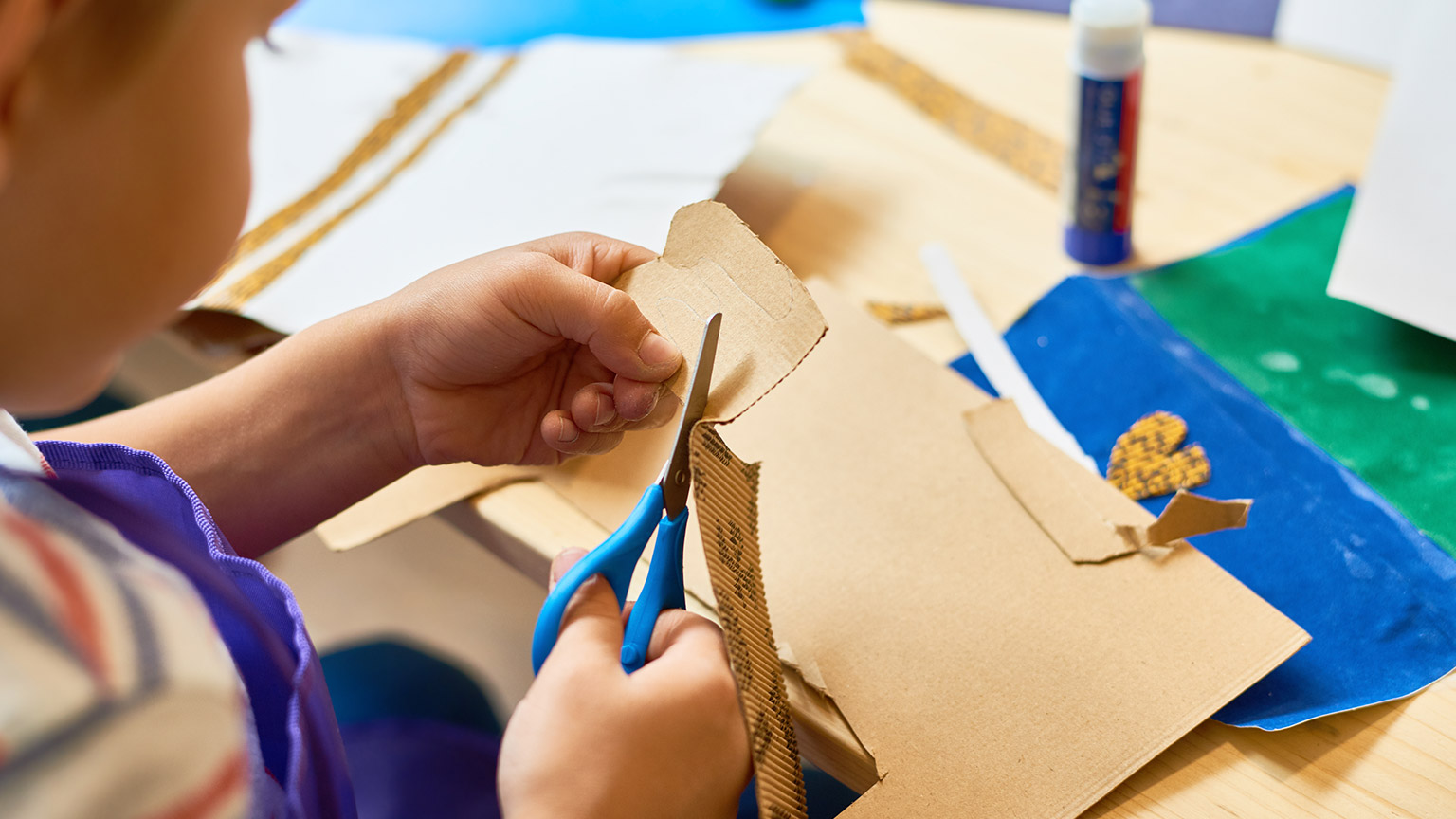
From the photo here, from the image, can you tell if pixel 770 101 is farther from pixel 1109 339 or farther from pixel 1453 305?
pixel 1453 305

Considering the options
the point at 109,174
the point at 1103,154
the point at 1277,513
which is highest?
the point at 109,174

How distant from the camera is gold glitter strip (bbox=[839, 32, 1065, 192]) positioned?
813mm

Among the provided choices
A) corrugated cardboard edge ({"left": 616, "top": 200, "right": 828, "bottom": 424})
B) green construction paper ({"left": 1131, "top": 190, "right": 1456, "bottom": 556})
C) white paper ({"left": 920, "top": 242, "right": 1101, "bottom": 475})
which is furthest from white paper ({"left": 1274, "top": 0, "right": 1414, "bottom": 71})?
corrugated cardboard edge ({"left": 616, "top": 200, "right": 828, "bottom": 424})

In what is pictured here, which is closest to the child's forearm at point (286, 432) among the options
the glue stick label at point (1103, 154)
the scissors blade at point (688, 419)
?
the scissors blade at point (688, 419)

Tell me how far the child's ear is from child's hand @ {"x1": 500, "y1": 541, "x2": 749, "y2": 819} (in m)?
0.25

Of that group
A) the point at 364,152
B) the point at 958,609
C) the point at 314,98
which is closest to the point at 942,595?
the point at 958,609

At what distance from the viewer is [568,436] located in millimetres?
558

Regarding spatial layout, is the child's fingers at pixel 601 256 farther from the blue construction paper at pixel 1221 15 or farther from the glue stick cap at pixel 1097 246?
the blue construction paper at pixel 1221 15

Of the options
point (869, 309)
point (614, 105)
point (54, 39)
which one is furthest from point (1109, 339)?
point (54, 39)

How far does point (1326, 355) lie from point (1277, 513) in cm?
15

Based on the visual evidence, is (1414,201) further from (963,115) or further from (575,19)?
(575,19)

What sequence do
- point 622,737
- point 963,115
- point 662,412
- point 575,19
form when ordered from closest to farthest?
point 622,737
point 662,412
point 963,115
point 575,19

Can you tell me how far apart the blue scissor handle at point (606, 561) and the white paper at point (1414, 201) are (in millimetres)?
463

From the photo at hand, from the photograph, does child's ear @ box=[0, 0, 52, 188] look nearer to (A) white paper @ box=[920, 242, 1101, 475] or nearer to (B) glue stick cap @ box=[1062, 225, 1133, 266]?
(A) white paper @ box=[920, 242, 1101, 475]
